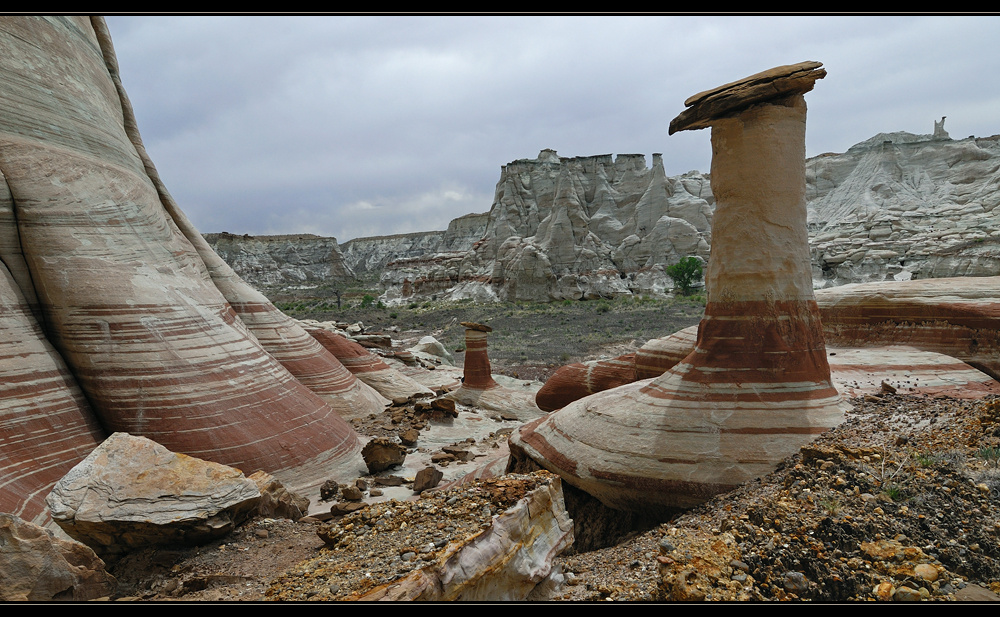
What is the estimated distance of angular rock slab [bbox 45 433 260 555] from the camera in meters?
4.03

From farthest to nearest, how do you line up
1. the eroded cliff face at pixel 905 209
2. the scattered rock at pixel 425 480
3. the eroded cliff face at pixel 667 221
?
the eroded cliff face at pixel 667 221 < the eroded cliff face at pixel 905 209 < the scattered rock at pixel 425 480

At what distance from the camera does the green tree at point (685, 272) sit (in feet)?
148

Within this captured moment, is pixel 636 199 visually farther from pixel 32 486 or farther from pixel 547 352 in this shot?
pixel 32 486

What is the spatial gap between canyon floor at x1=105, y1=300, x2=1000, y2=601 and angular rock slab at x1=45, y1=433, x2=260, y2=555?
0.20 metres

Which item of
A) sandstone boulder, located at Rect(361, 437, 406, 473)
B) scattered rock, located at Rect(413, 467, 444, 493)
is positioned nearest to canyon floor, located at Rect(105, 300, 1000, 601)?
scattered rock, located at Rect(413, 467, 444, 493)

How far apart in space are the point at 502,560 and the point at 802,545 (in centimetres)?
210

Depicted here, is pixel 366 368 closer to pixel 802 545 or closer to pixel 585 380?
pixel 585 380

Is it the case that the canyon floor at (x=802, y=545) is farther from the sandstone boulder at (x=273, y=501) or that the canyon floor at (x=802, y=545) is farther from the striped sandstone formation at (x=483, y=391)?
the striped sandstone formation at (x=483, y=391)

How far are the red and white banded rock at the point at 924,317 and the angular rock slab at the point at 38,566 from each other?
440 inches

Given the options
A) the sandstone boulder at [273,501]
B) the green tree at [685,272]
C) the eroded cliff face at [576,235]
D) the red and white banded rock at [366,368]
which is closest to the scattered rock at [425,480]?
the sandstone boulder at [273,501]

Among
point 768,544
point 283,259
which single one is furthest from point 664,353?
point 283,259

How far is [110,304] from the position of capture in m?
6.52

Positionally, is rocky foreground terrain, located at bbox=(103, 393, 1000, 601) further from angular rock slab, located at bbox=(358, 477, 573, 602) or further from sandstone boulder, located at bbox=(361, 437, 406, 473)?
sandstone boulder, located at bbox=(361, 437, 406, 473)
